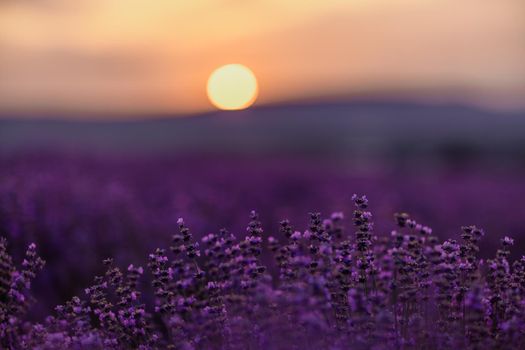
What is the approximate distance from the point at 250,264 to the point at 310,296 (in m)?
0.49

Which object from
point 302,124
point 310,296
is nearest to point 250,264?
point 310,296

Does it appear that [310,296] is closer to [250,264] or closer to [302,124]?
[250,264]

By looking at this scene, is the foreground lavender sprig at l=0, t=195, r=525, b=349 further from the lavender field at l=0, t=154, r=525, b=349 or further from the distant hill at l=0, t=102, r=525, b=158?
the distant hill at l=0, t=102, r=525, b=158

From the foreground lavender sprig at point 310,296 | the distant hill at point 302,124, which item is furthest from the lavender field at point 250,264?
the distant hill at point 302,124

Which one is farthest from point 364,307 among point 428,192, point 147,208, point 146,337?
point 428,192

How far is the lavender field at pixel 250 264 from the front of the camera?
304 centimetres

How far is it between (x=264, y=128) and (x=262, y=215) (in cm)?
10277

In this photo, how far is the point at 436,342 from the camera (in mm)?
3197

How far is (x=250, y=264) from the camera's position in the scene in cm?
317

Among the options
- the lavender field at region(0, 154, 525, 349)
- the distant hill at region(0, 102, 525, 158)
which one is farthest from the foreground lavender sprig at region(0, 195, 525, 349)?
the distant hill at region(0, 102, 525, 158)

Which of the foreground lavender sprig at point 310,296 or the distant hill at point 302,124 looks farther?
the distant hill at point 302,124

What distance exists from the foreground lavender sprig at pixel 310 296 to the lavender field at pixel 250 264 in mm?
11

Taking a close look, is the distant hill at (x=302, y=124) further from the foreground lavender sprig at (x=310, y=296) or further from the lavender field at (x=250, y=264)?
the foreground lavender sprig at (x=310, y=296)

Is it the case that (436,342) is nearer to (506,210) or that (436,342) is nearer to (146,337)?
(146,337)
